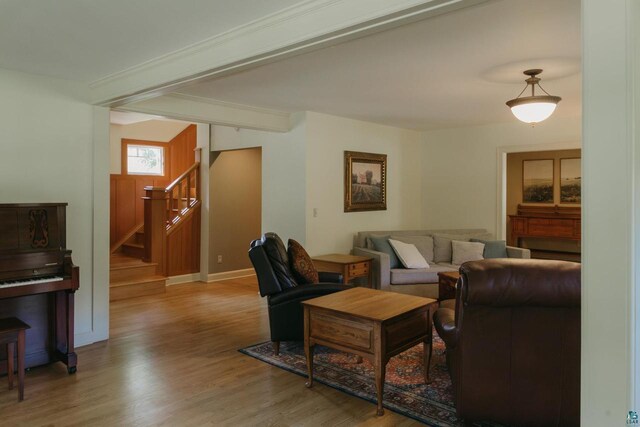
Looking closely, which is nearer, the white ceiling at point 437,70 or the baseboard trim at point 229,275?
the white ceiling at point 437,70

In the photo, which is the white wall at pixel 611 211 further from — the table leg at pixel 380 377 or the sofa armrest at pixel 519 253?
the sofa armrest at pixel 519 253

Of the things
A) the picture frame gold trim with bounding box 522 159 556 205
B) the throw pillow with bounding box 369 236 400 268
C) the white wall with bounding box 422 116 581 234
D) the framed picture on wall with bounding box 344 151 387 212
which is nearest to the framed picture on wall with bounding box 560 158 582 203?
the picture frame gold trim with bounding box 522 159 556 205

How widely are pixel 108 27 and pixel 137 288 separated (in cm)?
413

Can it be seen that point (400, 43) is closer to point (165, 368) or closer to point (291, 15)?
point (291, 15)

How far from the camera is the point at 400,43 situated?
10.6 feet

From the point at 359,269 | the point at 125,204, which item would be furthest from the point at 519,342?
the point at 125,204

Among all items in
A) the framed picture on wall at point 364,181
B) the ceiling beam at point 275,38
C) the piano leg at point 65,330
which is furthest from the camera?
the framed picture on wall at point 364,181

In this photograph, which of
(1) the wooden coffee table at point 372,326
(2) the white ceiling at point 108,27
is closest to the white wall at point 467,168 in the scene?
(1) the wooden coffee table at point 372,326

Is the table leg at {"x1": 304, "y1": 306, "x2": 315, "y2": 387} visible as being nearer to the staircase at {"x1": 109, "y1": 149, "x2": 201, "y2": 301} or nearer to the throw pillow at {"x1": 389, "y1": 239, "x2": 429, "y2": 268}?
the throw pillow at {"x1": 389, "y1": 239, "x2": 429, "y2": 268}

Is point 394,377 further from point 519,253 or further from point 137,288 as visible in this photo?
point 137,288

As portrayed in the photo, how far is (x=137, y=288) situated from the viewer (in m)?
6.16

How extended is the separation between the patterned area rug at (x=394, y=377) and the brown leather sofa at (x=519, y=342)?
1.13ft

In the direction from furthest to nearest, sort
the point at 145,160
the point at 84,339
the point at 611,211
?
the point at 145,160 < the point at 84,339 < the point at 611,211

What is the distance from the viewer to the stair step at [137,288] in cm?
597
